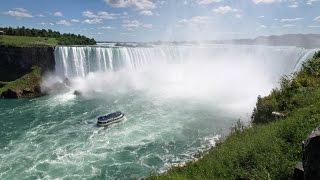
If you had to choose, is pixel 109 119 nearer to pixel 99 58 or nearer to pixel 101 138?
pixel 101 138

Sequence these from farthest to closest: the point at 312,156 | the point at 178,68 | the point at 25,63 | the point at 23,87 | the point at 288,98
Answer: the point at 178,68 < the point at 25,63 < the point at 23,87 < the point at 288,98 < the point at 312,156

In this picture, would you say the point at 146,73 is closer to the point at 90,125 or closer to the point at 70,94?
the point at 70,94

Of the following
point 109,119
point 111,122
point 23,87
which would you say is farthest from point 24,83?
point 111,122

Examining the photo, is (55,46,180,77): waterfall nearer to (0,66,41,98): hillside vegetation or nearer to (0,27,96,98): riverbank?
(0,27,96,98): riverbank

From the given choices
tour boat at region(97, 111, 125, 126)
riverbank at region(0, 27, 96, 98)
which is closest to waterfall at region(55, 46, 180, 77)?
riverbank at region(0, 27, 96, 98)

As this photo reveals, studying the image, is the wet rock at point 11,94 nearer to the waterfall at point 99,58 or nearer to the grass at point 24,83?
the grass at point 24,83

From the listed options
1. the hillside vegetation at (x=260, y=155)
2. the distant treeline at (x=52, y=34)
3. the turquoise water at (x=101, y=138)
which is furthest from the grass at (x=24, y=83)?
the hillside vegetation at (x=260, y=155)
